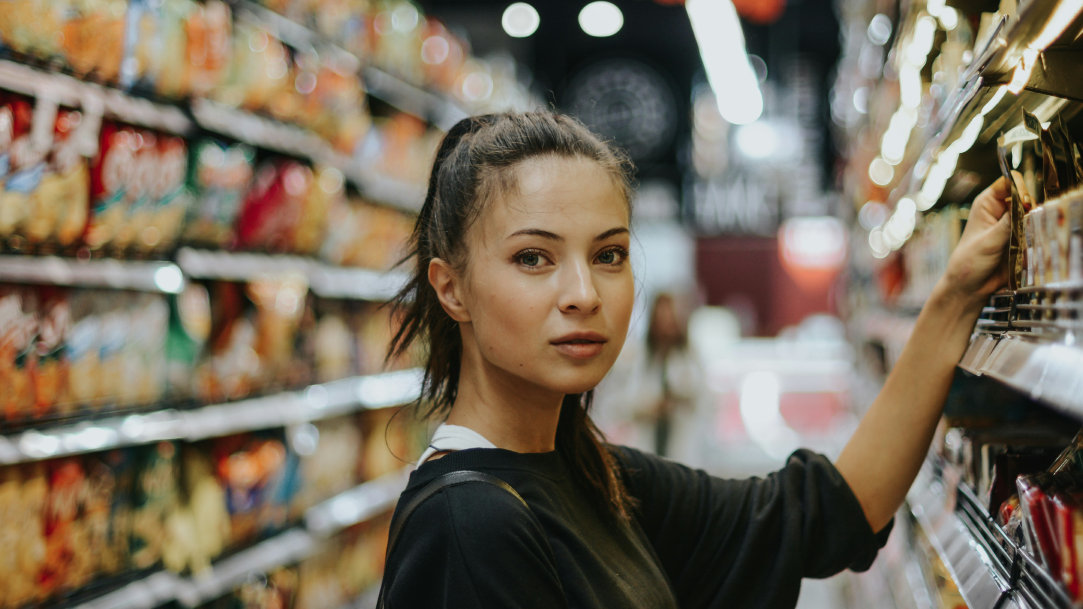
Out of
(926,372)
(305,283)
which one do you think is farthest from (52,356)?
(926,372)

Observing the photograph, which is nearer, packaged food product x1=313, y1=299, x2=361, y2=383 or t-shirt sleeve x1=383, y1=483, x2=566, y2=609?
t-shirt sleeve x1=383, y1=483, x2=566, y2=609

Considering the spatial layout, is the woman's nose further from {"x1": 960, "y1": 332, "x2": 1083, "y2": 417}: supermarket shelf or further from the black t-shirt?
{"x1": 960, "y1": 332, "x2": 1083, "y2": 417}: supermarket shelf

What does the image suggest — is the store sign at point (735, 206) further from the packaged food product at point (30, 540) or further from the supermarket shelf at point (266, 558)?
the packaged food product at point (30, 540)

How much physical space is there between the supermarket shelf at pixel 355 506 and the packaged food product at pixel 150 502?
0.77 meters

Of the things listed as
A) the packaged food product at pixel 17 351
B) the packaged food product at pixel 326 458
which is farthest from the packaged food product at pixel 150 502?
the packaged food product at pixel 326 458

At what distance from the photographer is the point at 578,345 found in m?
1.12

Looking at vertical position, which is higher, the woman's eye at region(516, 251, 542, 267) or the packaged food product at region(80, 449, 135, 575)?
the woman's eye at region(516, 251, 542, 267)

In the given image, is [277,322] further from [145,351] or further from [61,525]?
[61,525]

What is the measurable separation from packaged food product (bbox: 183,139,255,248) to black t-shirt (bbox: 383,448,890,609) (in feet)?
5.40

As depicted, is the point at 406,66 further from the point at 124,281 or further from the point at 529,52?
the point at 529,52

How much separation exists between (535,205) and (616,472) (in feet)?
1.61

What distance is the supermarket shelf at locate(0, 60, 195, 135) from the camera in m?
1.91

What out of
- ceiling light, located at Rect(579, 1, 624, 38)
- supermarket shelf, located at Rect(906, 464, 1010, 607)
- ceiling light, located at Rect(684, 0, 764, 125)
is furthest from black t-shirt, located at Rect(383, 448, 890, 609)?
ceiling light, located at Rect(579, 1, 624, 38)

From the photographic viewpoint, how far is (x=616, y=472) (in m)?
1.39
